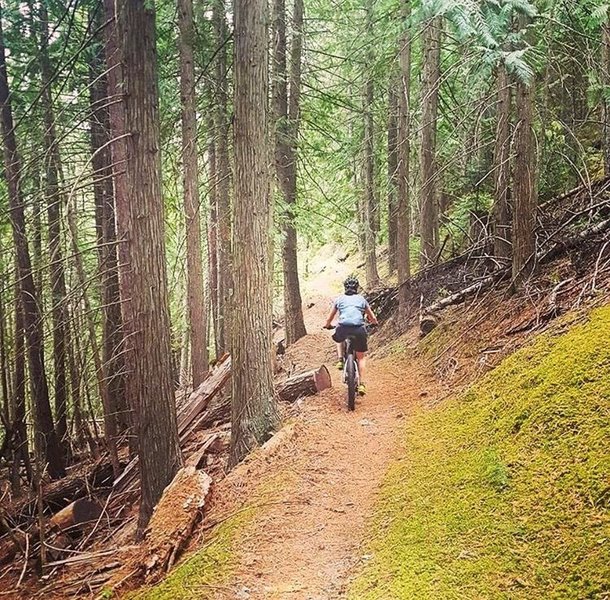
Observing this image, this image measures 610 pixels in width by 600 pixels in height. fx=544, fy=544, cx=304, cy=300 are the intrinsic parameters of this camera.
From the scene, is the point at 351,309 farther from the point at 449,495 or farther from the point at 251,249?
the point at 449,495

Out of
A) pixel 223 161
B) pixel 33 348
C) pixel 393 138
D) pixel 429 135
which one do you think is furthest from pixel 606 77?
pixel 33 348

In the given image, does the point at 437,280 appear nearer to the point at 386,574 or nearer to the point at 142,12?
the point at 142,12

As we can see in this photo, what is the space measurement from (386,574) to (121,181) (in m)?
6.61

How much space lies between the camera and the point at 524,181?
21.5ft

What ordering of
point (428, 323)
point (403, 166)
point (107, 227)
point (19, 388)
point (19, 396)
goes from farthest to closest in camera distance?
point (403, 166) → point (107, 227) → point (428, 323) → point (19, 396) → point (19, 388)

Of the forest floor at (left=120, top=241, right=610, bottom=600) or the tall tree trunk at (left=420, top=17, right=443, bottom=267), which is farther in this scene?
the tall tree trunk at (left=420, top=17, right=443, bottom=267)

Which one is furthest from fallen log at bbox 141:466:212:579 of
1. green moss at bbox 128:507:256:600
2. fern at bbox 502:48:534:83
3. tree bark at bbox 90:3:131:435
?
fern at bbox 502:48:534:83

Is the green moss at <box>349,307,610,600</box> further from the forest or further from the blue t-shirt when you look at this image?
the blue t-shirt

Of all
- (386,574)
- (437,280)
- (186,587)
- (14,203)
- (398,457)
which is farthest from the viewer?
(437,280)

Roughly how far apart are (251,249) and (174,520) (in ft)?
10.4

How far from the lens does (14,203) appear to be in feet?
28.5

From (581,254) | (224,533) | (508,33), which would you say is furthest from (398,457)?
(508,33)

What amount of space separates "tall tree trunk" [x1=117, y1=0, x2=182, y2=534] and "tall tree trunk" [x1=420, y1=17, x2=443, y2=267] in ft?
19.0

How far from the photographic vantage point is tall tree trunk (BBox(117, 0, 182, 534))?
20.2 ft
